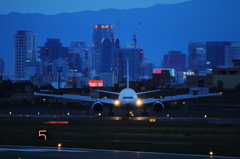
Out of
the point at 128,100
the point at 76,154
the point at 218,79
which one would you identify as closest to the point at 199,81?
the point at 218,79

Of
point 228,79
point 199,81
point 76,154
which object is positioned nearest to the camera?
point 76,154

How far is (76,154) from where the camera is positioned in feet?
92.0

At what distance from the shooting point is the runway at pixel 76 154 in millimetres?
26891

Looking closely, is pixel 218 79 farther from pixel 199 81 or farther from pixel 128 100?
pixel 128 100

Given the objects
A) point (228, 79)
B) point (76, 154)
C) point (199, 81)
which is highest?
point (228, 79)

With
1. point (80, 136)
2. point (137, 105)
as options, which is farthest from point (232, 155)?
point (137, 105)

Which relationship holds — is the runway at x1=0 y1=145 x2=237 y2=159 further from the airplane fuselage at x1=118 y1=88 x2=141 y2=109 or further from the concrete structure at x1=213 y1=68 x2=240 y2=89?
the concrete structure at x1=213 y1=68 x2=240 y2=89

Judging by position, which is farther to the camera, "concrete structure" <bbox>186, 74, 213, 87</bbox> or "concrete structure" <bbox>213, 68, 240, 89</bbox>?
"concrete structure" <bbox>186, 74, 213, 87</bbox>

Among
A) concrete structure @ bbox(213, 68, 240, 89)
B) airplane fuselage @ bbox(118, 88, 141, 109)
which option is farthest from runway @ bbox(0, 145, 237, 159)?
concrete structure @ bbox(213, 68, 240, 89)

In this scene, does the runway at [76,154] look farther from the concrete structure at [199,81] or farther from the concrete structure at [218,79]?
the concrete structure at [199,81]

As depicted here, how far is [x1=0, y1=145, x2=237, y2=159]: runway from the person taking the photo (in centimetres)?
2689

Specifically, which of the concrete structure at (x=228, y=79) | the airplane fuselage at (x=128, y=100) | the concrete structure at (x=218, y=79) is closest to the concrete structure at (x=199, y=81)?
the concrete structure at (x=218, y=79)

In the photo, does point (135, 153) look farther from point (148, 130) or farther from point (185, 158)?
point (148, 130)

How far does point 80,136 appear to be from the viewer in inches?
1542
